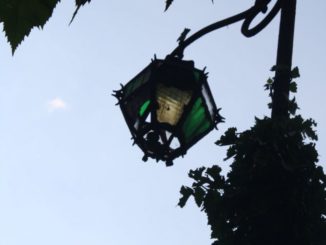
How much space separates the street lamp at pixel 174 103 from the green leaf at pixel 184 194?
206 mm

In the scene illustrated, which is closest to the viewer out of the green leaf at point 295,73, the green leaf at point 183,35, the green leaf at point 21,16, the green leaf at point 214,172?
the green leaf at point 21,16

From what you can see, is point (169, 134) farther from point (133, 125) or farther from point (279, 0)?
point (279, 0)

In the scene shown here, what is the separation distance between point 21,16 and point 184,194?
2.36 m

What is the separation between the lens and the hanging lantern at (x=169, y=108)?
2.87 m

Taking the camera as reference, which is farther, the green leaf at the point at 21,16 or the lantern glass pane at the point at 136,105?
the lantern glass pane at the point at 136,105

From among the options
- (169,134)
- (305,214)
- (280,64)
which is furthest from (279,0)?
(305,214)

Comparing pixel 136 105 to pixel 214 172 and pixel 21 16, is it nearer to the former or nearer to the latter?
pixel 214 172

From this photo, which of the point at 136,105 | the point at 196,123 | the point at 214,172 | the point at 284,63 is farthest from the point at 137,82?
the point at 284,63

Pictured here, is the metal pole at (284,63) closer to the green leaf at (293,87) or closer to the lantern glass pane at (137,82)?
the green leaf at (293,87)

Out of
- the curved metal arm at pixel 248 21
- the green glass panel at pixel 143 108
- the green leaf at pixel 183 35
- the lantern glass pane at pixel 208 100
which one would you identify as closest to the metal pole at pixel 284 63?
the curved metal arm at pixel 248 21

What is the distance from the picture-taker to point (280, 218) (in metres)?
2.48

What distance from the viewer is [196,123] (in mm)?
3027

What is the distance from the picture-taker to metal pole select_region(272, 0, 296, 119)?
293cm

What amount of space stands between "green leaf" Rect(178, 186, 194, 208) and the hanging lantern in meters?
0.20
